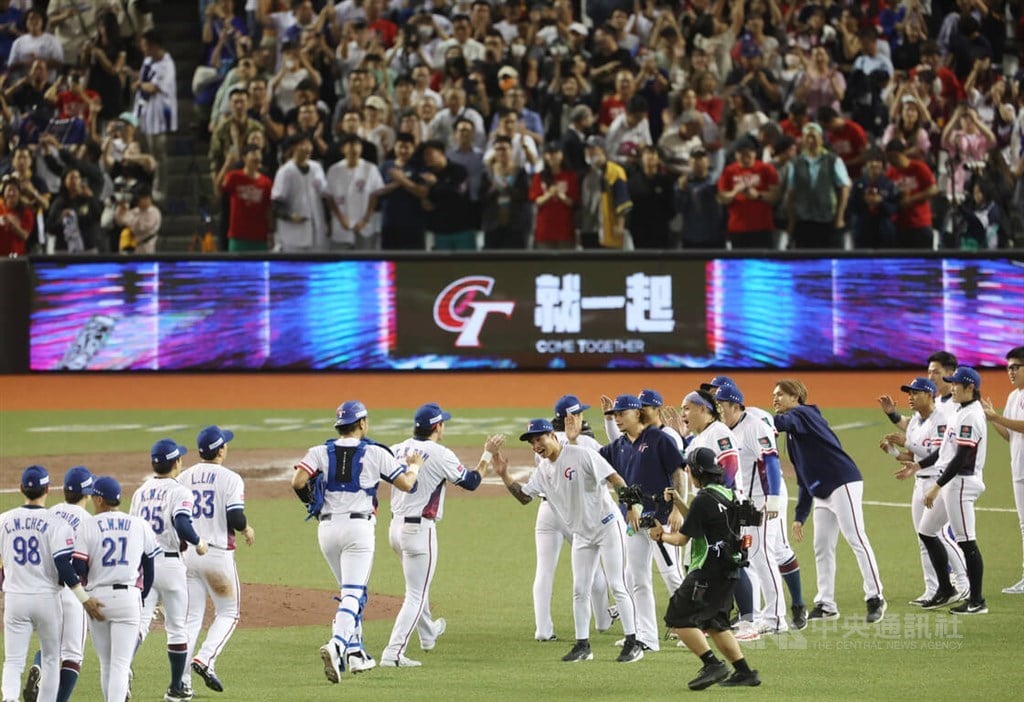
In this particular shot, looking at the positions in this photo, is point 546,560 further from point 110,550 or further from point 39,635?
point 39,635

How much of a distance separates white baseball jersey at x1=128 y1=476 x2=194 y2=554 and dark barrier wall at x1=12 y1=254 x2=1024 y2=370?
14.4 meters

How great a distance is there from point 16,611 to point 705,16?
64.2 feet

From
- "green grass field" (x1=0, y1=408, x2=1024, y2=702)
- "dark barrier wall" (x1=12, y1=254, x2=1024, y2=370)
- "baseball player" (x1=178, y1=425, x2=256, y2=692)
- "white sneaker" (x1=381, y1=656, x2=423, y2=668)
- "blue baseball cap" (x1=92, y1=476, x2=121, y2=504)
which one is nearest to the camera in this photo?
"blue baseball cap" (x1=92, y1=476, x2=121, y2=504)

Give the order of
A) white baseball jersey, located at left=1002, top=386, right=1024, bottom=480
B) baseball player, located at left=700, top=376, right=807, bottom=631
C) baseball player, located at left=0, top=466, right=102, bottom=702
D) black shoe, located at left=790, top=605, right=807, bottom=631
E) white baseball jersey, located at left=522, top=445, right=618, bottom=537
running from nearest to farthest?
1. baseball player, located at left=0, top=466, right=102, bottom=702
2. white baseball jersey, located at left=522, top=445, right=618, bottom=537
3. baseball player, located at left=700, top=376, right=807, bottom=631
4. black shoe, located at left=790, top=605, right=807, bottom=631
5. white baseball jersey, located at left=1002, top=386, right=1024, bottom=480

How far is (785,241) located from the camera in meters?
25.1

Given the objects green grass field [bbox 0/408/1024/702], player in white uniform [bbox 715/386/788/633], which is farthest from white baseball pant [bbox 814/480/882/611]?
player in white uniform [bbox 715/386/788/633]

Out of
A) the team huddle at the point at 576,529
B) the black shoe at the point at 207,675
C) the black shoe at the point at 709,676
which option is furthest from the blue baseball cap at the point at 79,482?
the black shoe at the point at 709,676

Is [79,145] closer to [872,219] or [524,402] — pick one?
[524,402]

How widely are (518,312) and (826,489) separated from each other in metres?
12.6

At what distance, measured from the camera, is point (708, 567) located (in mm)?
10219

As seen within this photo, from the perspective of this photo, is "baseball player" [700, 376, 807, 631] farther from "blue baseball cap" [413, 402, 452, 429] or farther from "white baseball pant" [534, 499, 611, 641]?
"blue baseball cap" [413, 402, 452, 429]

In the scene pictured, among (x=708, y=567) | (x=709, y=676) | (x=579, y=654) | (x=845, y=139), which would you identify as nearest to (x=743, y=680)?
(x=709, y=676)

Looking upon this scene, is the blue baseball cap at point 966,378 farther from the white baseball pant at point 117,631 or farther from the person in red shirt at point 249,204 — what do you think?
the person in red shirt at point 249,204

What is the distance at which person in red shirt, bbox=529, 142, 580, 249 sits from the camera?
80.0 feet
